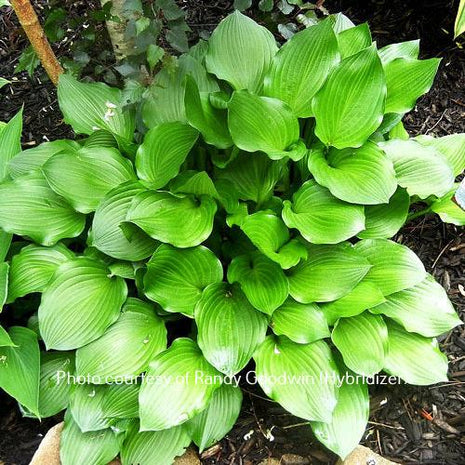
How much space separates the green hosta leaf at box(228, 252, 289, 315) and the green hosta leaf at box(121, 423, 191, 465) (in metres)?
0.50

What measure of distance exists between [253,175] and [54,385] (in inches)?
39.3

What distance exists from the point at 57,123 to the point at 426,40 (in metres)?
1.90

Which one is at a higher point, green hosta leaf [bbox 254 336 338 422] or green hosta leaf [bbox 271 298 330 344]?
green hosta leaf [bbox 271 298 330 344]

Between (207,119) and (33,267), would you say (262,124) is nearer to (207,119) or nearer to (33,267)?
(207,119)

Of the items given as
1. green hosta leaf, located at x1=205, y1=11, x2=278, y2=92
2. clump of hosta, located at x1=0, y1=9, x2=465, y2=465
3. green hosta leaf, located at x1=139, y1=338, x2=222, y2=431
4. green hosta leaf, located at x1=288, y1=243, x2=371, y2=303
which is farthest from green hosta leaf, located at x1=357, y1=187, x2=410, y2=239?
green hosta leaf, located at x1=139, y1=338, x2=222, y2=431

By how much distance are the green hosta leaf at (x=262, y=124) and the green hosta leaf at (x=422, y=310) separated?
0.59 m

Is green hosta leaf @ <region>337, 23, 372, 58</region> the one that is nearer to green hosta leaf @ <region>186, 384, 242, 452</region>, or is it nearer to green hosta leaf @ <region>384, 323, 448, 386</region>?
green hosta leaf @ <region>384, 323, 448, 386</region>

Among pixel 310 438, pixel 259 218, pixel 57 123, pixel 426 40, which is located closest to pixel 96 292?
pixel 259 218

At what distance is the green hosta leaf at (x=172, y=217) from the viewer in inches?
67.8

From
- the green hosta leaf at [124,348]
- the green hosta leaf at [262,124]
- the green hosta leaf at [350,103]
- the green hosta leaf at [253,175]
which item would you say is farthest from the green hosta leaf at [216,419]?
the green hosta leaf at [350,103]

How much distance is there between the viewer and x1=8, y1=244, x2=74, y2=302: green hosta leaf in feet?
6.07

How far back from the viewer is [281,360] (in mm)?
1763

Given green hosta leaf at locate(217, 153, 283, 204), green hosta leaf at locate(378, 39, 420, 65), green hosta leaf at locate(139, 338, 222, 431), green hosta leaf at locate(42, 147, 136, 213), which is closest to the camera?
green hosta leaf at locate(139, 338, 222, 431)

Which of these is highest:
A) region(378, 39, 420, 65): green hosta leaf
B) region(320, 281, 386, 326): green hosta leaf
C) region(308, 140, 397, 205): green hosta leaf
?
region(378, 39, 420, 65): green hosta leaf
